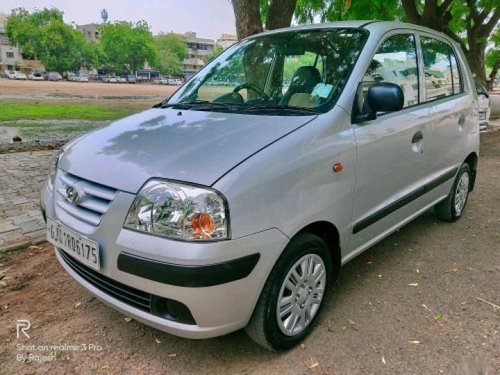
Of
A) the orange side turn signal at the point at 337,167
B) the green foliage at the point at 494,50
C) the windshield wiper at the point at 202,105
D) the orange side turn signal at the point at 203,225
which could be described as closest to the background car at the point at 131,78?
the green foliage at the point at 494,50

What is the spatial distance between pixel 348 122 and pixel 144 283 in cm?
144

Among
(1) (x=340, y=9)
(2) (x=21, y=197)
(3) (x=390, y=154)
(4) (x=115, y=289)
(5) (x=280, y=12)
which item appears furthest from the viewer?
(1) (x=340, y=9)

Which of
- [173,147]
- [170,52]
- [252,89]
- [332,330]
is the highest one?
[170,52]

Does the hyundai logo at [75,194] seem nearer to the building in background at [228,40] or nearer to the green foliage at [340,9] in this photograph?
the building in background at [228,40]

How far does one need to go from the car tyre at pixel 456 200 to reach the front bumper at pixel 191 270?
277 centimetres

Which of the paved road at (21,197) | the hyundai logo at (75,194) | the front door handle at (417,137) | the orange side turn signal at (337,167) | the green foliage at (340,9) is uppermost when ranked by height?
the green foliage at (340,9)

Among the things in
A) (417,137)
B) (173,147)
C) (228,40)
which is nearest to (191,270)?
(173,147)

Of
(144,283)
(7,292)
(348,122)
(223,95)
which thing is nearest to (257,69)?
(223,95)

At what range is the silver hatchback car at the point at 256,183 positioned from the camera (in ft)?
6.15

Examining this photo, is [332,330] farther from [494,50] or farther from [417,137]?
[494,50]

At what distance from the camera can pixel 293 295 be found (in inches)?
89.5

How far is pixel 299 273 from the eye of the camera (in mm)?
2293

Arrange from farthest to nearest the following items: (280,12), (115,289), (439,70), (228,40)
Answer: (228,40), (280,12), (439,70), (115,289)

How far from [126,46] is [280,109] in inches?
3143
